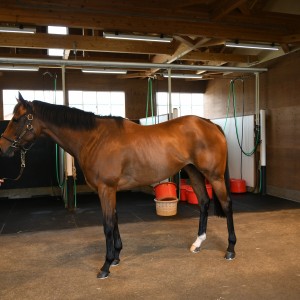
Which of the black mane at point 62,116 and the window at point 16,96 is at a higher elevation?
the window at point 16,96

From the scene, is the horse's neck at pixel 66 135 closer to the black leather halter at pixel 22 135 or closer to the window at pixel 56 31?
the black leather halter at pixel 22 135

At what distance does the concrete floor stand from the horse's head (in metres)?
1.09

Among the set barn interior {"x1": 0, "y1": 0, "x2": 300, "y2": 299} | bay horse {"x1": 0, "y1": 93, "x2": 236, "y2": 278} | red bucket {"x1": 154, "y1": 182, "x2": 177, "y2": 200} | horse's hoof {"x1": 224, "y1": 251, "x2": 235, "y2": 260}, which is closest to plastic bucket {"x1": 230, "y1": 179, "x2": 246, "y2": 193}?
barn interior {"x1": 0, "y1": 0, "x2": 300, "y2": 299}

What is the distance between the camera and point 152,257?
3.14 meters

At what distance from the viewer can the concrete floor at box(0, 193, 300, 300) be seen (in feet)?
8.00

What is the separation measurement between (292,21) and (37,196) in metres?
5.89

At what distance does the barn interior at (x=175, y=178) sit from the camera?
8.71 feet

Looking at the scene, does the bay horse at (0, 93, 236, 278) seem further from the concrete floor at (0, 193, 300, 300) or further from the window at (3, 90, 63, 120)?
the window at (3, 90, 63, 120)

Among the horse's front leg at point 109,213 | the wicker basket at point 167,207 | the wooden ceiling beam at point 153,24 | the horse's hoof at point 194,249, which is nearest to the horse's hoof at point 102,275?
the horse's front leg at point 109,213

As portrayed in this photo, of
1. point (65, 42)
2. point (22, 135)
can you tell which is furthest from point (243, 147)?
point (22, 135)

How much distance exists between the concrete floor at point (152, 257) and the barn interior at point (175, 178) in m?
0.01

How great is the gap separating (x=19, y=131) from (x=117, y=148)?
0.87 meters

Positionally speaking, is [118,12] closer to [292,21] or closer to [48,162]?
[292,21]

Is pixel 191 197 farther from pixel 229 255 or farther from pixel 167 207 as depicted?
pixel 229 255
